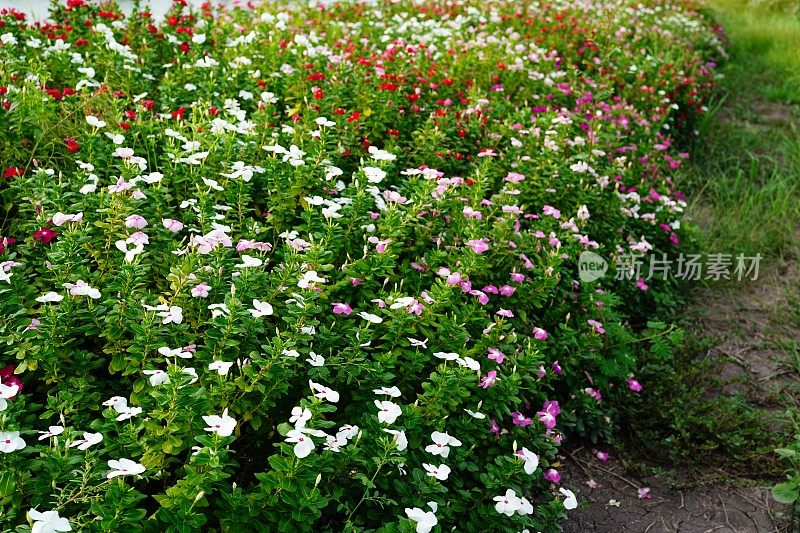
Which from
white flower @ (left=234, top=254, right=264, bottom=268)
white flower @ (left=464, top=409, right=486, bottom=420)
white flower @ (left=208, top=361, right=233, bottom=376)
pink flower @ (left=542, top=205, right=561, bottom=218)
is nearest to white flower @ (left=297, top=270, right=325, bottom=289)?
white flower @ (left=234, top=254, right=264, bottom=268)

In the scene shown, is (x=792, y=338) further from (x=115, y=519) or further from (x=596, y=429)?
(x=115, y=519)

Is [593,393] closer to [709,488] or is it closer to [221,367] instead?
[709,488]

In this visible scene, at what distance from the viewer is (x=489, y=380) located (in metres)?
2.67

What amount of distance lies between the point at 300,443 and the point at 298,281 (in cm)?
74

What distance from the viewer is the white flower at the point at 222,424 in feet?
6.20

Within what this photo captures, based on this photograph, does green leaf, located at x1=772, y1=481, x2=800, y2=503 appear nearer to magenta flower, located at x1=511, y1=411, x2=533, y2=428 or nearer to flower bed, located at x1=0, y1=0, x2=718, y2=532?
flower bed, located at x1=0, y1=0, x2=718, y2=532

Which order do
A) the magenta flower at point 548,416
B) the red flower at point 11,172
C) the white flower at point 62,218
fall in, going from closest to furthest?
the white flower at point 62,218 → the magenta flower at point 548,416 → the red flower at point 11,172

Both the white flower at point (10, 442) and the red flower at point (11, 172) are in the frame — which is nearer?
the white flower at point (10, 442)

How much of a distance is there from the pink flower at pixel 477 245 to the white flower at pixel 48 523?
1780 millimetres

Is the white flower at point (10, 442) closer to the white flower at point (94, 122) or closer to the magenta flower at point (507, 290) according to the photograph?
the white flower at point (94, 122)

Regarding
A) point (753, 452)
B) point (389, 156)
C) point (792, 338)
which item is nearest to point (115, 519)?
point (389, 156)

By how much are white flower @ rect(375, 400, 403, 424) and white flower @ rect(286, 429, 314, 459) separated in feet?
0.90

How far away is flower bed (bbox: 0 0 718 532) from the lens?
6.80 feet

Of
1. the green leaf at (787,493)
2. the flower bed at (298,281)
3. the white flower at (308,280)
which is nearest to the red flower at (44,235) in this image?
the flower bed at (298,281)
